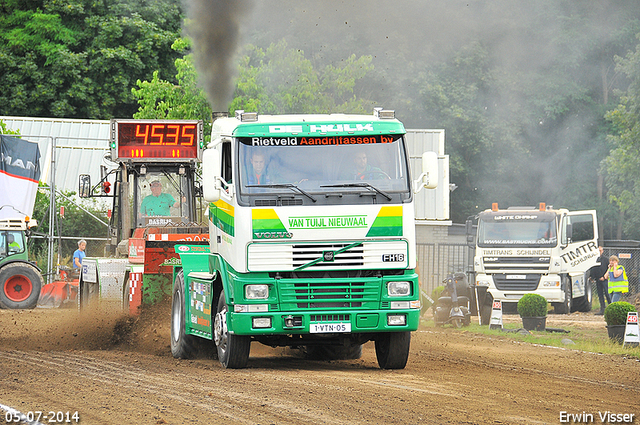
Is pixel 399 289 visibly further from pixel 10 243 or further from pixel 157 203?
pixel 10 243

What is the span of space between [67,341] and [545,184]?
3592 cm

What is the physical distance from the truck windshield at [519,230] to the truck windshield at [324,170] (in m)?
14.9

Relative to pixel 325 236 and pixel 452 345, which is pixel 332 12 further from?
pixel 325 236

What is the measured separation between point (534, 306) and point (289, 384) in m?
11.5

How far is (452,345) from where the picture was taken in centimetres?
1616

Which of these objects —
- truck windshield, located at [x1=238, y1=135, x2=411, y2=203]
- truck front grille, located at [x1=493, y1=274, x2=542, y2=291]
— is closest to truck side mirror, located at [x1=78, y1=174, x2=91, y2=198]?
truck windshield, located at [x1=238, y1=135, x2=411, y2=203]

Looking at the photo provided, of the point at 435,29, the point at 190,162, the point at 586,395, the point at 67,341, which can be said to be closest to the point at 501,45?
the point at 435,29

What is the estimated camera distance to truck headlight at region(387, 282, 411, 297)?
10.5 metres

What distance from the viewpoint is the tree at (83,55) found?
124ft

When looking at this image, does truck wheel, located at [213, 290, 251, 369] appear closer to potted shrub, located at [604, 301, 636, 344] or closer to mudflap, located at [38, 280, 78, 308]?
potted shrub, located at [604, 301, 636, 344]

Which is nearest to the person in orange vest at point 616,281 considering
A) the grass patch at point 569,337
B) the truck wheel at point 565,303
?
the truck wheel at point 565,303

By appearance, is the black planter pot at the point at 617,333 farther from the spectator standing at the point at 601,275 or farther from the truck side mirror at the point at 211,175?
the spectator standing at the point at 601,275

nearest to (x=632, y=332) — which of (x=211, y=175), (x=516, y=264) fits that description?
(x=516, y=264)

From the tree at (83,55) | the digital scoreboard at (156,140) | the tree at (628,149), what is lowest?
the digital scoreboard at (156,140)
